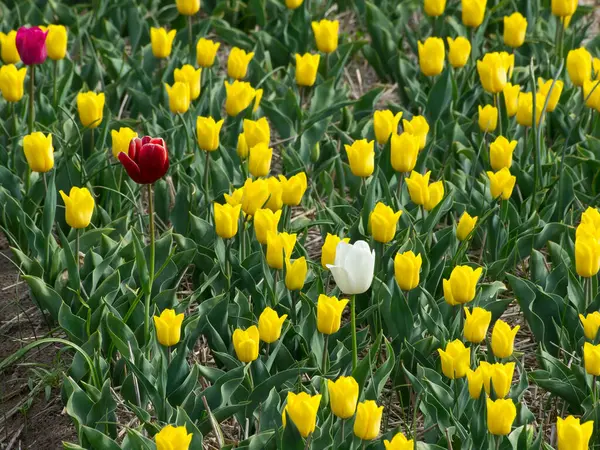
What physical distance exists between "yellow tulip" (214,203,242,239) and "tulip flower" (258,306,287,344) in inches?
13.6

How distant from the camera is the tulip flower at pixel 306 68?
3490 millimetres

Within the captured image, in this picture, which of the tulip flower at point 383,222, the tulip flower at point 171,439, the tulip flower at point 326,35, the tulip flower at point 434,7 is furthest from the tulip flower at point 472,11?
the tulip flower at point 171,439

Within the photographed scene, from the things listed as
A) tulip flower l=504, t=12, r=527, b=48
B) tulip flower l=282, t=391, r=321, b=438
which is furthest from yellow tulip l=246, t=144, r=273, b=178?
tulip flower l=504, t=12, r=527, b=48

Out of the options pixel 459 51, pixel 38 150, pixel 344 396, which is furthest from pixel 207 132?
pixel 344 396

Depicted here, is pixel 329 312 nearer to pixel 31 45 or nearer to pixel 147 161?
pixel 147 161

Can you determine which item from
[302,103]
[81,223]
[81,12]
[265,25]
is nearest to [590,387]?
[81,223]

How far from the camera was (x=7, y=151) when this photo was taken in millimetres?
3367

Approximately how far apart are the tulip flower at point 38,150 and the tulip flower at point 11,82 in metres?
0.52

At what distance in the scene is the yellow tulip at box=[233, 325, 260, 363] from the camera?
2.27 m

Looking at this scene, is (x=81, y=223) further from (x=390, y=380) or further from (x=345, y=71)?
(x=345, y=71)

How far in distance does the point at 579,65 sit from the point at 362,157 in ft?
3.14

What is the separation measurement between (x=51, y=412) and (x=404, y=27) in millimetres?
2300

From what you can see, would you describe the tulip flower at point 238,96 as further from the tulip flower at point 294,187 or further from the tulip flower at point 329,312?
the tulip flower at point 329,312

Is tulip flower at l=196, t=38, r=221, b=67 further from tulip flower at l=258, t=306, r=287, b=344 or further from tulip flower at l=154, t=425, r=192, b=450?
tulip flower at l=154, t=425, r=192, b=450
